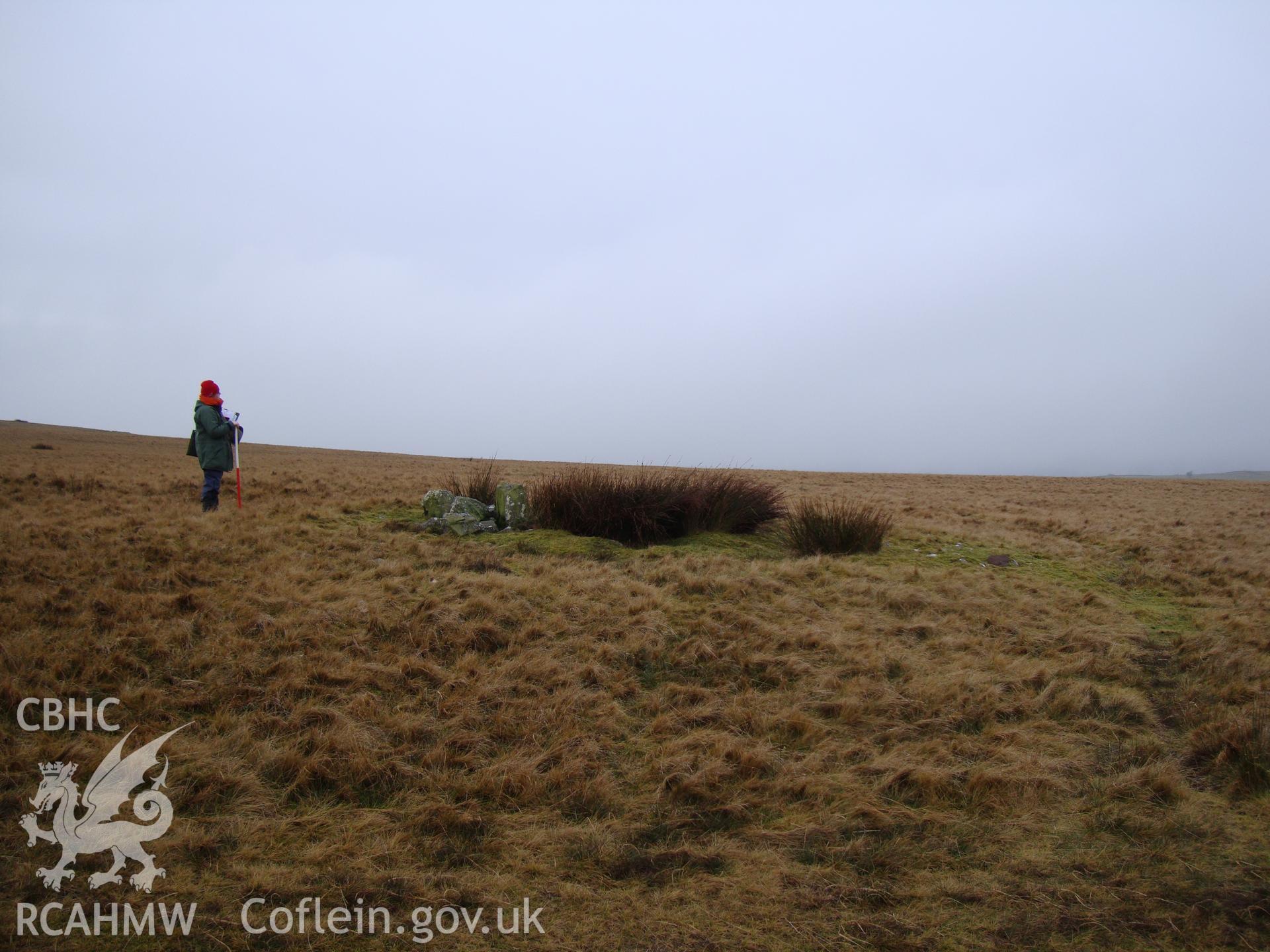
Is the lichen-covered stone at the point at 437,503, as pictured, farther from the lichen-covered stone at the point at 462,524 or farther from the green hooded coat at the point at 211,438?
the green hooded coat at the point at 211,438

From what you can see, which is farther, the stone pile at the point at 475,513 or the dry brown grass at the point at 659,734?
the stone pile at the point at 475,513

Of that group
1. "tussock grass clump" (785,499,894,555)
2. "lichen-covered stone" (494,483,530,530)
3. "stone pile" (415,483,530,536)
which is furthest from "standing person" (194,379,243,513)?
"tussock grass clump" (785,499,894,555)

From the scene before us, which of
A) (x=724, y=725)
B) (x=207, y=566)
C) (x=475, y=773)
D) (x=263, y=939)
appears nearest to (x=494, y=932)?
(x=263, y=939)

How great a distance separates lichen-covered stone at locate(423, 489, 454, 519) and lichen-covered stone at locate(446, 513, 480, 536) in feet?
0.85

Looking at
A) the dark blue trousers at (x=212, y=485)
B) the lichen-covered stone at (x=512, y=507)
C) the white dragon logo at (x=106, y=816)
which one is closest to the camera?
the white dragon logo at (x=106, y=816)

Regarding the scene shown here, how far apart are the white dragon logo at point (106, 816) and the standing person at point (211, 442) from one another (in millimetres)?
7579

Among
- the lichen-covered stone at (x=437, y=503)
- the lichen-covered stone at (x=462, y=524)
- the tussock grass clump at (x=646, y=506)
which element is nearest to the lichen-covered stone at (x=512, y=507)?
the tussock grass clump at (x=646, y=506)

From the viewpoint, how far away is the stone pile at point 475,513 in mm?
9117

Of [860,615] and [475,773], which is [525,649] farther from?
[860,615]

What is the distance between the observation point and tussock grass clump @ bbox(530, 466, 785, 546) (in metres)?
9.33

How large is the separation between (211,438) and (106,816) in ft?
27.9

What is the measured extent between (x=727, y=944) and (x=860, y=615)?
14.9 ft

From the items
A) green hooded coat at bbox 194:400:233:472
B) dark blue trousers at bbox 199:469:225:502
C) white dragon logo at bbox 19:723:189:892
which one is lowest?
white dragon logo at bbox 19:723:189:892

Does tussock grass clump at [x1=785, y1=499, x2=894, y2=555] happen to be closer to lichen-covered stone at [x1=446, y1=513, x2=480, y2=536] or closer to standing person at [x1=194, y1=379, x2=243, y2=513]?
lichen-covered stone at [x1=446, y1=513, x2=480, y2=536]
